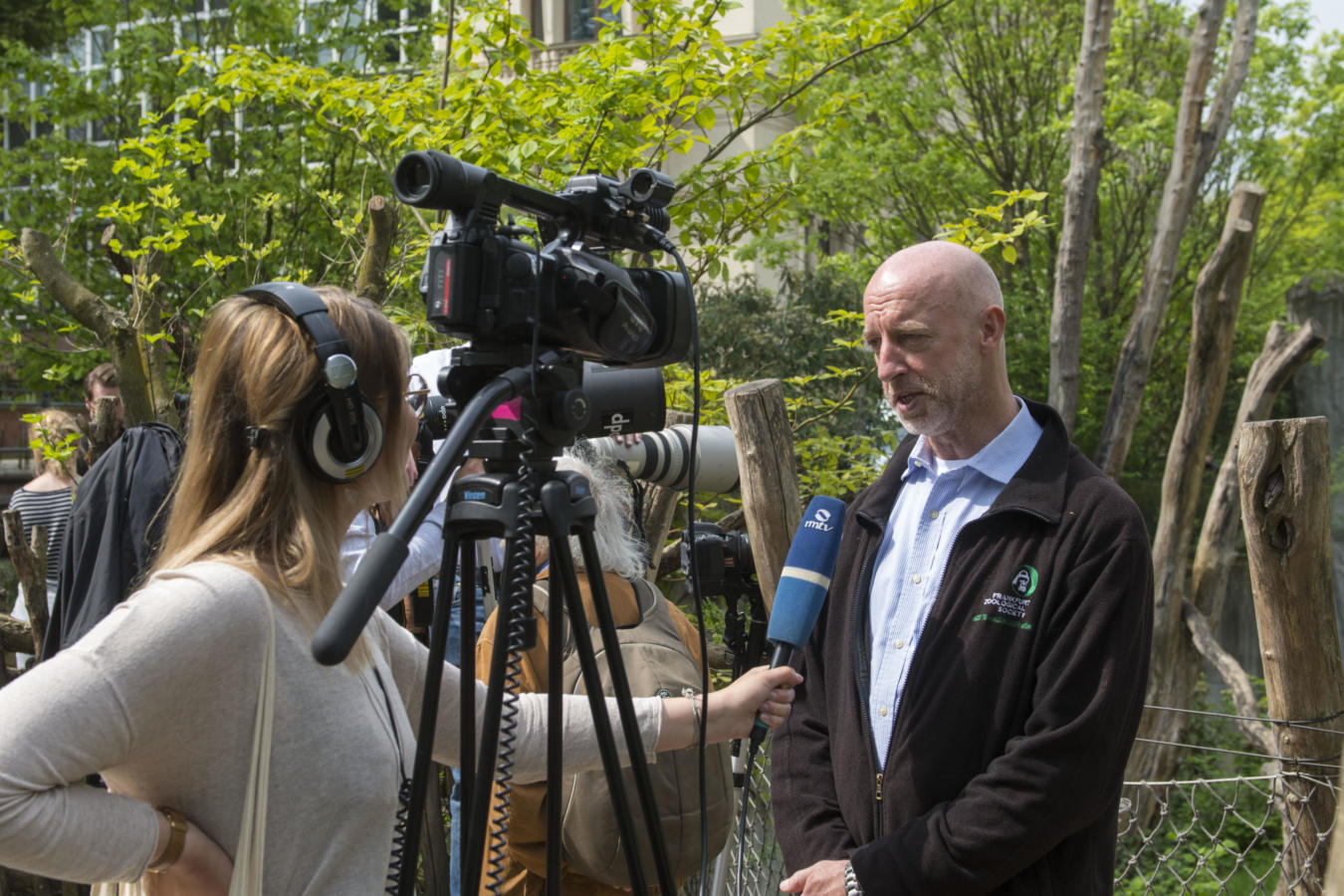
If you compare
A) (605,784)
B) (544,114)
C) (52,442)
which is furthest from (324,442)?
(52,442)

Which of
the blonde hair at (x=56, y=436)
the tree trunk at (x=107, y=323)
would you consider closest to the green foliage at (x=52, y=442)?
the blonde hair at (x=56, y=436)

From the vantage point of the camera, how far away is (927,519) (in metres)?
2.54

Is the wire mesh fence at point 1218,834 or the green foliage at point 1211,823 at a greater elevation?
the wire mesh fence at point 1218,834

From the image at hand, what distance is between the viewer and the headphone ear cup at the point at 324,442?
168 centimetres

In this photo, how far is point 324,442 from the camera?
1.69 metres

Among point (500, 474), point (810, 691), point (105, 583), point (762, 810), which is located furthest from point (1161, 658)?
point (500, 474)

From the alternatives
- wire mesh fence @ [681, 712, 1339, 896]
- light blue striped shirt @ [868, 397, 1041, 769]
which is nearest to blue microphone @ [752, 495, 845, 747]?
light blue striped shirt @ [868, 397, 1041, 769]

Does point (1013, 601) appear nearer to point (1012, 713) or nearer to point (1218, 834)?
point (1012, 713)

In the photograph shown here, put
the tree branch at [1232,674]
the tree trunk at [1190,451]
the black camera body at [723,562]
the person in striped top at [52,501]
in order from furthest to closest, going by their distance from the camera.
Result: the tree trunk at [1190,451] < the tree branch at [1232,674] < the person in striped top at [52,501] < the black camera body at [723,562]

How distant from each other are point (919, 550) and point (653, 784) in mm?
889

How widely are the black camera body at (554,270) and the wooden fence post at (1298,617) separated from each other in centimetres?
205

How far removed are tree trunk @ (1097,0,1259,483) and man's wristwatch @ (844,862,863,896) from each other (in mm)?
6346

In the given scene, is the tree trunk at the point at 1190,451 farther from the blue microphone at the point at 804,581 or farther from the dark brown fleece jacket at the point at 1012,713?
the blue microphone at the point at 804,581

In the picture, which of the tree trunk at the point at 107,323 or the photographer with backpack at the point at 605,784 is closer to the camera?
the photographer with backpack at the point at 605,784
